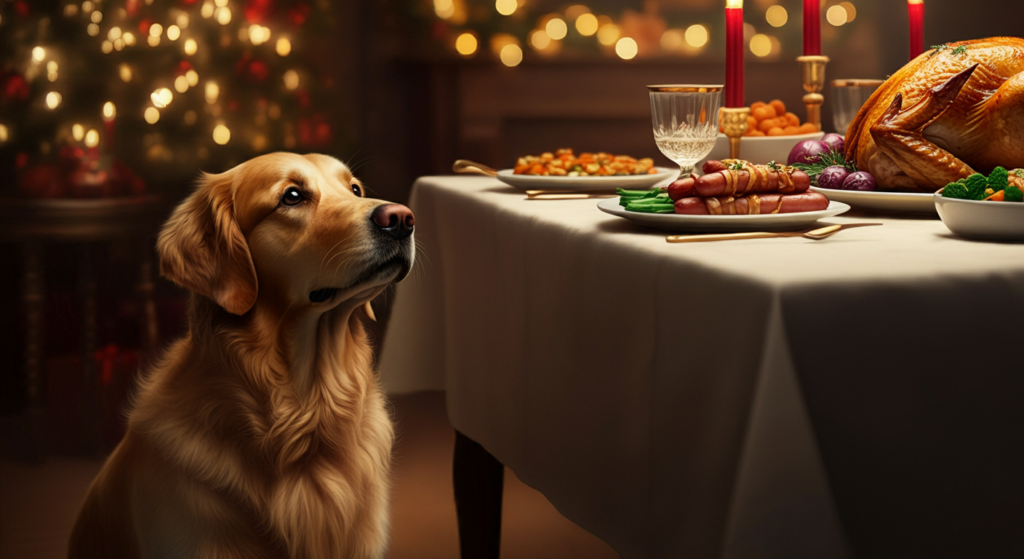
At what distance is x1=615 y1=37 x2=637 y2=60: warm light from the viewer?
176 inches

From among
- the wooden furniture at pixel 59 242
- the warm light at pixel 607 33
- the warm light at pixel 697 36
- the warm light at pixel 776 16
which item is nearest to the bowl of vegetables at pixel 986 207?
the wooden furniture at pixel 59 242

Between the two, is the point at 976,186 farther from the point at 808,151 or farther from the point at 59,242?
the point at 59,242

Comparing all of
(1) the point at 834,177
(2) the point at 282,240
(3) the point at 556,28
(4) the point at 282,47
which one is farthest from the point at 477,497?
(3) the point at 556,28

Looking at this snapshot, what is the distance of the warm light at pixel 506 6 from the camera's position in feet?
14.3

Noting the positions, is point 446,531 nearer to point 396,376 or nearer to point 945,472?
point 396,376

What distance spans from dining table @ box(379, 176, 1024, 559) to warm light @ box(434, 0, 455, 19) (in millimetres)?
3129

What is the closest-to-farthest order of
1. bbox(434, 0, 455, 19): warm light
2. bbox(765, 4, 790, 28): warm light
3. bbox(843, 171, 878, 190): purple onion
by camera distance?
bbox(843, 171, 878, 190): purple onion
bbox(434, 0, 455, 19): warm light
bbox(765, 4, 790, 28): warm light

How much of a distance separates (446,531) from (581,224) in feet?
5.96

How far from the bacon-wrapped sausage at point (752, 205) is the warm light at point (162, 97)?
10.3 feet

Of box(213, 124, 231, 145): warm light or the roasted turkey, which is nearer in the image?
the roasted turkey

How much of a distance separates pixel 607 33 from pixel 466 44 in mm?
712

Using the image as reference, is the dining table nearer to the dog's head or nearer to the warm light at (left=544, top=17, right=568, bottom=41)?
the dog's head

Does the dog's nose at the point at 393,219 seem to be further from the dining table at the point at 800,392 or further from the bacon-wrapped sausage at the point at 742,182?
the bacon-wrapped sausage at the point at 742,182

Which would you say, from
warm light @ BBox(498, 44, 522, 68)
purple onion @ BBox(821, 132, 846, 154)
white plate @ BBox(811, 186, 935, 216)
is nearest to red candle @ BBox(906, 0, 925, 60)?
purple onion @ BBox(821, 132, 846, 154)
